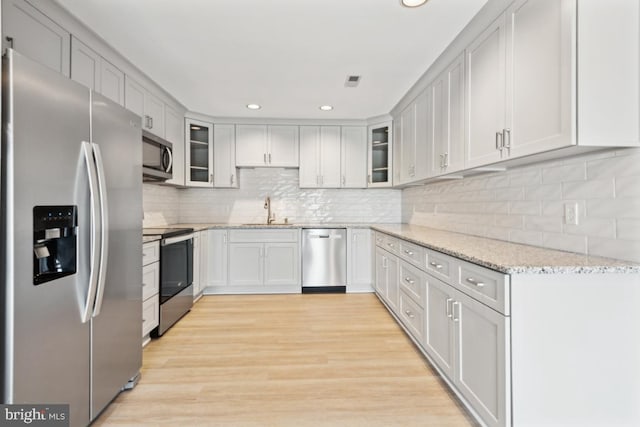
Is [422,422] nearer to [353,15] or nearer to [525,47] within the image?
[525,47]

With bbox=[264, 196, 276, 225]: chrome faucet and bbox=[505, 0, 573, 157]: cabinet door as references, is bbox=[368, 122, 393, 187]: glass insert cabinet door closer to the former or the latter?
bbox=[264, 196, 276, 225]: chrome faucet

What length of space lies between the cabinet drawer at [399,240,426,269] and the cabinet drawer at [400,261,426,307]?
56 millimetres

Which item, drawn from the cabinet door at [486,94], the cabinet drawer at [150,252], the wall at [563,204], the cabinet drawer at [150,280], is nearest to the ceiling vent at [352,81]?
the cabinet door at [486,94]

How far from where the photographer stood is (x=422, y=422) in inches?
68.4

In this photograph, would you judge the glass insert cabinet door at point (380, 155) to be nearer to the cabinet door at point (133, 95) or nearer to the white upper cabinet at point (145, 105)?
the white upper cabinet at point (145, 105)

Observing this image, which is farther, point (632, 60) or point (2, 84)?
point (632, 60)

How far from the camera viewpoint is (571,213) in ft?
5.73

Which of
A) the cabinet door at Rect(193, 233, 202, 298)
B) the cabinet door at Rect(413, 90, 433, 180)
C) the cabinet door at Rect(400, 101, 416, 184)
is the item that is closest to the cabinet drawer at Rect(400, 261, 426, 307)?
the cabinet door at Rect(413, 90, 433, 180)

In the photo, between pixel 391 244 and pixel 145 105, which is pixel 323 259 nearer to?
pixel 391 244

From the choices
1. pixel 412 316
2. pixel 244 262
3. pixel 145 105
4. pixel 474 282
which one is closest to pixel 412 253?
pixel 412 316

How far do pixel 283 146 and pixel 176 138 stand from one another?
1364mm

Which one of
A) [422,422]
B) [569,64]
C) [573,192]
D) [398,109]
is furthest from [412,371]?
[398,109]

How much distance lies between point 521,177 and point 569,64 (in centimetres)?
89

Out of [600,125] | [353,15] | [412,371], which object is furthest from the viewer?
[412,371]
